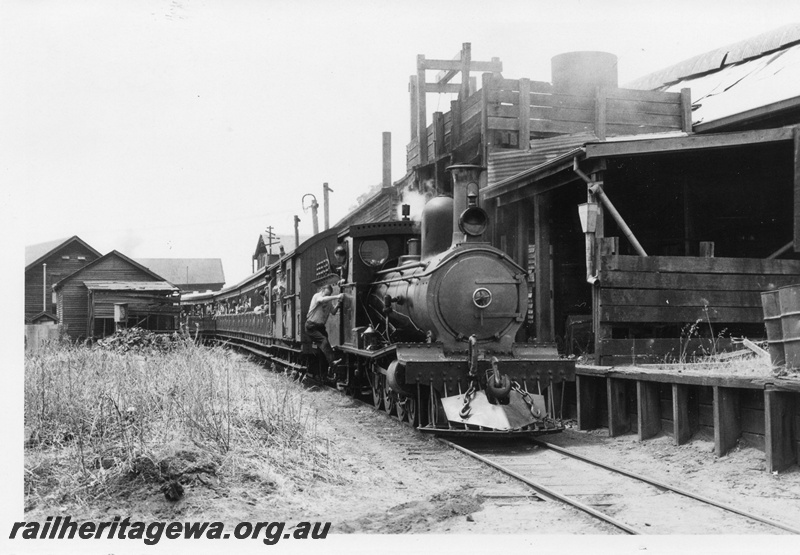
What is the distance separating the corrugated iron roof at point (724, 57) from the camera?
14742mm

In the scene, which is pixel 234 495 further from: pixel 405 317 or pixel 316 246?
pixel 316 246

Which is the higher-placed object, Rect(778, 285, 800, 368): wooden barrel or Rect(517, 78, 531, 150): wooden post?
Rect(517, 78, 531, 150): wooden post

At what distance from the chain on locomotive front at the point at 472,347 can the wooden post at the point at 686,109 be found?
957cm

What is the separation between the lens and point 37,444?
7.16 meters

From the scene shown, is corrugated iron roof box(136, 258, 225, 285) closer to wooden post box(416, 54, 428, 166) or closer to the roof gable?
the roof gable

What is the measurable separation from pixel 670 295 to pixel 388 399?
424cm

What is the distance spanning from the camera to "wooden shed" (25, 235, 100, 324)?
3250 centimetres

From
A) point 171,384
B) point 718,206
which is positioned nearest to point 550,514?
point 171,384

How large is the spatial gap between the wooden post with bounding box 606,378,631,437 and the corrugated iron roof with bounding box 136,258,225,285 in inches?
2036

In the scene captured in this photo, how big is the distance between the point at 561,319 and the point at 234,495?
32.7 ft

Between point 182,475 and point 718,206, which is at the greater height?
point 718,206

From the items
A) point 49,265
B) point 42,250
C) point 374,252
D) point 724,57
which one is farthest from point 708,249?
point 49,265

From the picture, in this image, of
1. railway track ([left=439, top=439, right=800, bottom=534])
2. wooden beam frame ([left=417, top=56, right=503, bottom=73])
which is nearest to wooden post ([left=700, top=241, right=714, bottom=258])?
railway track ([left=439, top=439, right=800, bottom=534])

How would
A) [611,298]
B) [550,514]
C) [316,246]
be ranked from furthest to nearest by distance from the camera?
1. [316,246]
2. [611,298]
3. [550,514]
